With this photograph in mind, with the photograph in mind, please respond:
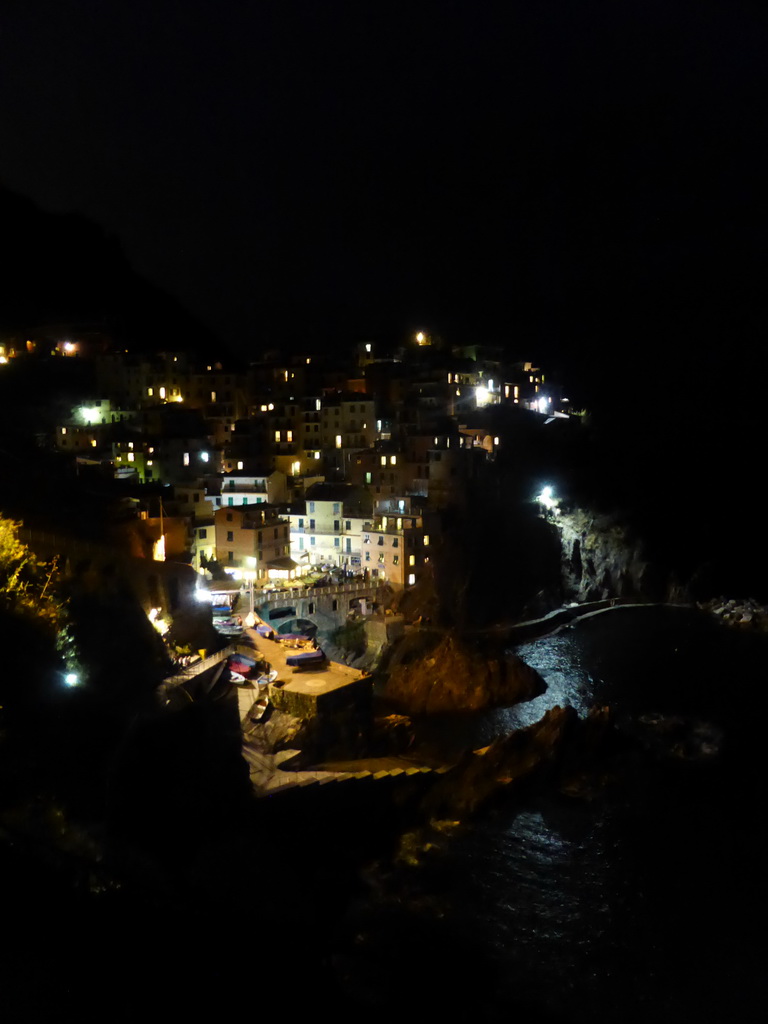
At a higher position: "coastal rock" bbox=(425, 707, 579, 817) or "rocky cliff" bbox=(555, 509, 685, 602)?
"rocky cliff" bbox=(555, 509, 685, 602)

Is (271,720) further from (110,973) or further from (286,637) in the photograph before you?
(110,973)

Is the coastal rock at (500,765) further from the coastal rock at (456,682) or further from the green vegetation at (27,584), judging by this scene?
the green vegetation at (27,584)

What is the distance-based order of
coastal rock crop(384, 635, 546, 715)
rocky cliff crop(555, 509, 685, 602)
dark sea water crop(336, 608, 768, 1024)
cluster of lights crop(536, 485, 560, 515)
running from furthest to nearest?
cluster of lights crop(536, 485, 560, 515) → rocky cliff crop(555, 509, 685, 602) → coastal rock crop(384, 635, 546, 715) → dark sea water crop(336, 608, 768, 1024)

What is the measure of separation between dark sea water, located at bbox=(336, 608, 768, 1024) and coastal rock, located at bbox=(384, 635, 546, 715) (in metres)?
2.10

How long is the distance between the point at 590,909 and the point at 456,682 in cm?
1251

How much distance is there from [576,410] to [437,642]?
35.7m

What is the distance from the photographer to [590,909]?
17.2 meters

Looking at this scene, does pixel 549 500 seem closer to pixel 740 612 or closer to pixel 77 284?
pixel 740 612

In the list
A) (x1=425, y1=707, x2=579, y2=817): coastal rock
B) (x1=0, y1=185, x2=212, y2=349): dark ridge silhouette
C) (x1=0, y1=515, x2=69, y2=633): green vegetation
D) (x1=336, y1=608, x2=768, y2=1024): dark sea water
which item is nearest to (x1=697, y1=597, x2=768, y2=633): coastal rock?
(x1=336, y1=608, x2=768, y2=1024): dark sea water

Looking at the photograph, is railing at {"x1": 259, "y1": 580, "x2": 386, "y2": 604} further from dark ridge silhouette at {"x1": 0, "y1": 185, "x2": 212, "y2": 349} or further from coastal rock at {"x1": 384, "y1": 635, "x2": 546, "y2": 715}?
dark ridge silhouette at {"x1": 0, "y1": 185, "x2": 212, "y2": 349}

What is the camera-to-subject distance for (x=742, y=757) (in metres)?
25.1

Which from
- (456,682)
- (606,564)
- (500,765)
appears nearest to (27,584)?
(500,765)

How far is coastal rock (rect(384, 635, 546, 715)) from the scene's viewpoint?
1129 inches

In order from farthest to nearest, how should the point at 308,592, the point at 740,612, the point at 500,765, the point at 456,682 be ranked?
1. the point at 740,612
2. the point at 308,592
3. the point at 456,682
4. the point at 500,765
